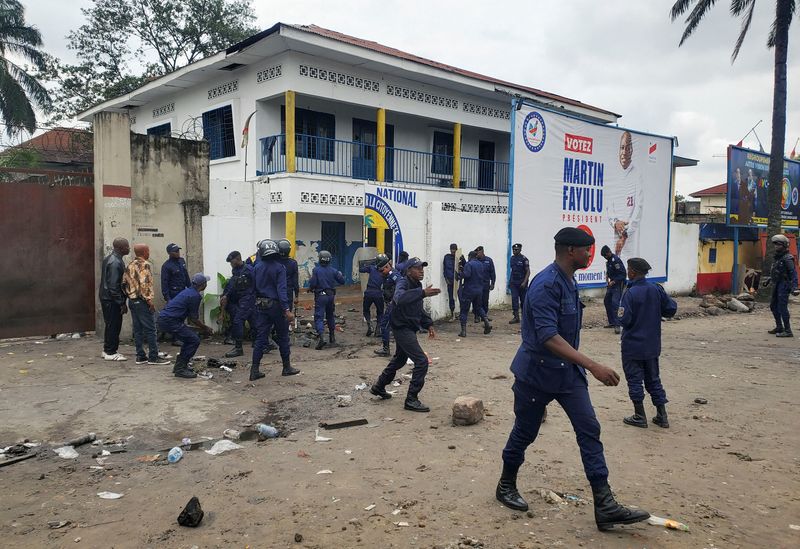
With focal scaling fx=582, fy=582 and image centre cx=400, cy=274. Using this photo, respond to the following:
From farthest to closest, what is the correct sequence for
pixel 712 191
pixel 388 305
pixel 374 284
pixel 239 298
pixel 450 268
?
pixel 712 191, pixel 450 268, pixel 374 284, pixel 239 298, pixel 388 305

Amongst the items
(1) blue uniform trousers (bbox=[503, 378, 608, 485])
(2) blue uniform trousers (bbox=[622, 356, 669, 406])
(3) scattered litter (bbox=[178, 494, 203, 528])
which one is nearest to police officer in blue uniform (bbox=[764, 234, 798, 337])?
(2) blue uniform trousers (bbox=[622, 356, 669, 406])

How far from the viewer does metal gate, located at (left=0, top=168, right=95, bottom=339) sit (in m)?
8.84

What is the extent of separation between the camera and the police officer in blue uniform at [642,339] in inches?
213

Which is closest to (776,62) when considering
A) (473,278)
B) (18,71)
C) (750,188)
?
(750,188)

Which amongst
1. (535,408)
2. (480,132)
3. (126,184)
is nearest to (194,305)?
(126,184)

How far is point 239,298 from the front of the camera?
30.3ft

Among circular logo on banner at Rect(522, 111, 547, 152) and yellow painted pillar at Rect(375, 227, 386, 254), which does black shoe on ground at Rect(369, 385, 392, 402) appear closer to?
circular logo on banner at Rect(522, 111, 547, 152)

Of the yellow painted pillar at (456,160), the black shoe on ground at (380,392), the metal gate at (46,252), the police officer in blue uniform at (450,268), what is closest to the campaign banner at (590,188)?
the police officer in blue uniform at (450,268)

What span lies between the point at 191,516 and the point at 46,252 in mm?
7360

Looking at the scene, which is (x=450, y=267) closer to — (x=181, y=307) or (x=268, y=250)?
(x=268, y=250)

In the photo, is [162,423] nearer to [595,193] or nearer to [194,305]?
[194,305]

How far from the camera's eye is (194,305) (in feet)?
24.5

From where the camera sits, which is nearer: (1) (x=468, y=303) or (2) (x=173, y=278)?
(2) (x=173, y=278)

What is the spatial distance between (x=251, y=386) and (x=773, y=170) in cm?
1832
